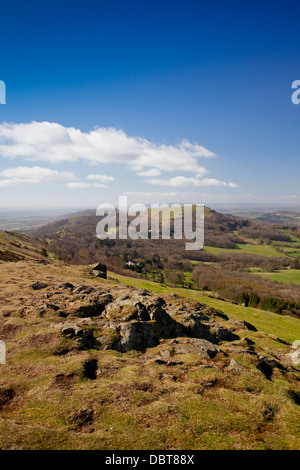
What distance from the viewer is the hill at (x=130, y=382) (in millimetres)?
13031

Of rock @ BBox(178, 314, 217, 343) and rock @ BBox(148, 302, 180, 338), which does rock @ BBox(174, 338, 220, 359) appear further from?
rock @ BBox(178, 314, 217, 343)

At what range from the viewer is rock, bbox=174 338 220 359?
23.7 meters

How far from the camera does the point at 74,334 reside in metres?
23.2

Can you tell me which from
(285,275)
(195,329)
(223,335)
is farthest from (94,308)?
(285,275)

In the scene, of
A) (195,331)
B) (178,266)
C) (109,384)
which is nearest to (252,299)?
(178,266)

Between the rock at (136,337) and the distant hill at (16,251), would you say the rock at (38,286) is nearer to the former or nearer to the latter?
the rock at (136,337)

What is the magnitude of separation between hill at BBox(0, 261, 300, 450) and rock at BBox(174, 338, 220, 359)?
0.43 ft

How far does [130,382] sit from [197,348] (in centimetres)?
955

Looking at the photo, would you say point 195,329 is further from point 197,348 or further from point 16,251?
point 16,251

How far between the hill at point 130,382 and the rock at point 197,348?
0.43ft

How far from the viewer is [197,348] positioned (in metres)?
24.6

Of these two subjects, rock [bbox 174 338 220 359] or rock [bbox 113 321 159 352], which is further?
rock [bbox 113 321 159 352]

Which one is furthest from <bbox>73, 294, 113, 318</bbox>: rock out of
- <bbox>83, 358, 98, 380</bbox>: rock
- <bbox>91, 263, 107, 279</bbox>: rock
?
<bbox>91, 263, 107, 279</bbox>: rock
